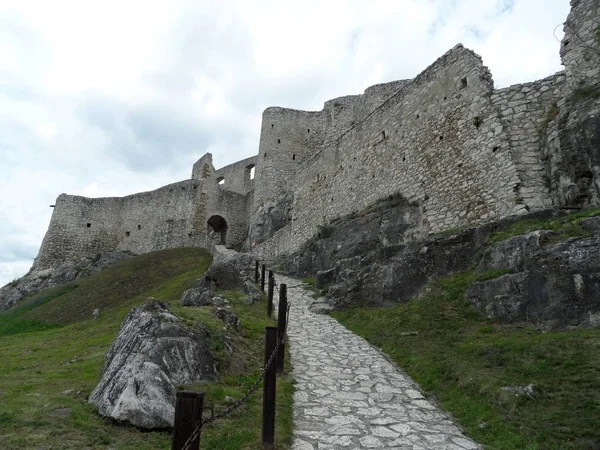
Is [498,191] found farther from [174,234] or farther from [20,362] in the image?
[174,234]

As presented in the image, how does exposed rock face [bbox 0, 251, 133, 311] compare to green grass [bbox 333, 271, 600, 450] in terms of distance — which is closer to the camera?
green grass [bbox 333, 271, 600, 450]

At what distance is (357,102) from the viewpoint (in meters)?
34.8

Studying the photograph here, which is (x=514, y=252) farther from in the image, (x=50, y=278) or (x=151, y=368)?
(x=50, y=278)

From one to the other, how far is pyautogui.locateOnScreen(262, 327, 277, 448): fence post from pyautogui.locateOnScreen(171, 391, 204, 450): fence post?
187 centimetres

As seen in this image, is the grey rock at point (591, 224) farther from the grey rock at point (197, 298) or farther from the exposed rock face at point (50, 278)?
the exposed rock face at point (50, 278)

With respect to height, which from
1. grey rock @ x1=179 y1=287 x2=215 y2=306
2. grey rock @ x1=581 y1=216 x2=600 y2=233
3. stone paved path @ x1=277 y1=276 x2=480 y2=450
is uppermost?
grey rock @ x1=581 y1=216 x2=600 y2=233

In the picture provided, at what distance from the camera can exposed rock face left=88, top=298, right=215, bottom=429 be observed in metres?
5.14

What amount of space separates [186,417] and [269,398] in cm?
211

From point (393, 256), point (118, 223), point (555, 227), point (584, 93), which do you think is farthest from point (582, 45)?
point (118, 223)

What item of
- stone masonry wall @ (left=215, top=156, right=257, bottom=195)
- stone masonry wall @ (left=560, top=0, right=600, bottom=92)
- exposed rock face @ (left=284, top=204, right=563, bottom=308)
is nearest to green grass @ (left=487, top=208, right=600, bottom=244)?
exposed rock face @ (left=284, top=204, right=563, bottom=308)

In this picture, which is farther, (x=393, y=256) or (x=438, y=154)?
(x=438, y=154)

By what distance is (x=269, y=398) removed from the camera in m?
5.34

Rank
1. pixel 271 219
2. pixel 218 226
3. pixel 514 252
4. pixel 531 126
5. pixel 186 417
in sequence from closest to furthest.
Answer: pixel 186 417 → pixel 514 252 → pixel 531 126 → pixel 271 219 → pixel 218 226

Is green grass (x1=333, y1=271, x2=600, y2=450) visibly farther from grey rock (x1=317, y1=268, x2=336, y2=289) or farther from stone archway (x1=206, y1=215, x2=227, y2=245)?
stone archway (x1=206, y1=215, x2=227, y2=245)
